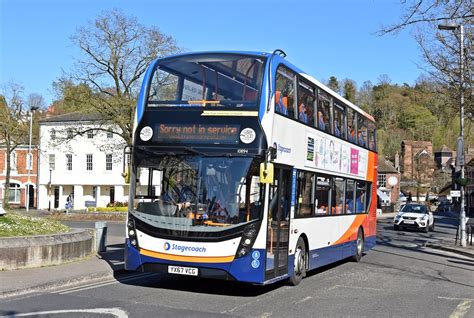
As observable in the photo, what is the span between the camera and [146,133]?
1064cm

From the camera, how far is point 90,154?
2596 inches

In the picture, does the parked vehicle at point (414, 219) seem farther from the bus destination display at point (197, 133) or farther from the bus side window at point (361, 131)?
the bus destination display at point (197, 133)

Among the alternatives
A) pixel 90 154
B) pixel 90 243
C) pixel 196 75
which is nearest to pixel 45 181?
pixel 90 154

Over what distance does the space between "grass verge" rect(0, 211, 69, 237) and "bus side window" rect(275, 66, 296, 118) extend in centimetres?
665

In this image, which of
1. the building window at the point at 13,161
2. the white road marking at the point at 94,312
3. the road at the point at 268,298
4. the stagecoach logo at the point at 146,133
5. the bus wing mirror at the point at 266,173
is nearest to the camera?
the white road marking at the point at 94,312

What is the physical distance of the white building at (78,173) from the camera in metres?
64.5

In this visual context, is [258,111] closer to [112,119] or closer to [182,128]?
[182,128]

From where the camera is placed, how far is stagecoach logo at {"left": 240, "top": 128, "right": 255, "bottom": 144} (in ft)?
33.1

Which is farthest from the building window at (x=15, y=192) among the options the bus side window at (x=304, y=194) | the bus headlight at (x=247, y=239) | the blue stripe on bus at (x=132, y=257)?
the bus headlight at (x=247, y=239)

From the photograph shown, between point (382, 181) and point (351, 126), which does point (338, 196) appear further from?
point (382, 181)

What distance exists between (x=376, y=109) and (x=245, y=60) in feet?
344

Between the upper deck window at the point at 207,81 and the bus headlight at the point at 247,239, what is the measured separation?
2.15 metres

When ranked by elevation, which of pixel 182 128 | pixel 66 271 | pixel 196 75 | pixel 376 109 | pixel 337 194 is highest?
pixel 376 109

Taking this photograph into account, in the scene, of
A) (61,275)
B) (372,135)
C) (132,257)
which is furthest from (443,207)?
(132,257)
